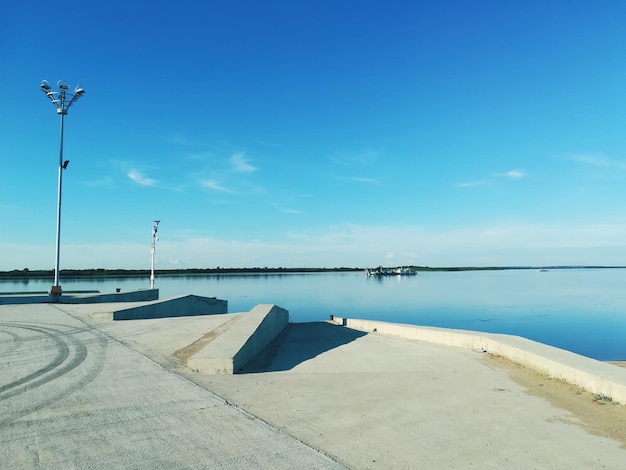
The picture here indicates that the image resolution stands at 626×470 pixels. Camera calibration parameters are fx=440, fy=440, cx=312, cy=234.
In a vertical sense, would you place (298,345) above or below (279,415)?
below

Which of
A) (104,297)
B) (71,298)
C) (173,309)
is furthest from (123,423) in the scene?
(104,297)

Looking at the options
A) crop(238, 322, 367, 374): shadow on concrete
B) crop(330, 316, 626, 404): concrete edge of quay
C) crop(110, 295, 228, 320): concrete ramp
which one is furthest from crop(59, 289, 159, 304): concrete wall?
crop(330, 316, 626, 404): concrete edge of quay

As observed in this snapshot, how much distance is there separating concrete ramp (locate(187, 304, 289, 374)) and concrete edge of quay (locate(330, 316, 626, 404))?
214 inches

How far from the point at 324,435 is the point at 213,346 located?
5.78m

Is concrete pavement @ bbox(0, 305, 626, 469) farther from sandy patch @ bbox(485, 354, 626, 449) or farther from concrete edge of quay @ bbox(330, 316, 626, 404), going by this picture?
concrete edge of quay @ bbox(330, 316, 626, 404)

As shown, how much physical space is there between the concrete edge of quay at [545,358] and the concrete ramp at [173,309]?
12.3m

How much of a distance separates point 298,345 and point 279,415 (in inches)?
356

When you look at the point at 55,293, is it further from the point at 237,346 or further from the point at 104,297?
the point at 237,346

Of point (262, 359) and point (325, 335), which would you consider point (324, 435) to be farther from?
point (325, 335)

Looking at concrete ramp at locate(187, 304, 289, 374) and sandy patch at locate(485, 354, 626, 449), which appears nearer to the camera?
sandy patch at locate(485, 354, 626, 449)

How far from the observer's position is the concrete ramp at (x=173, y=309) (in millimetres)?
20516

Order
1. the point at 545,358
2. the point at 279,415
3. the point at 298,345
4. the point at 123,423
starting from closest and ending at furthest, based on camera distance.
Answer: the point at 123,423
the point at 279,415
the point at 545,358
the point at 298,345

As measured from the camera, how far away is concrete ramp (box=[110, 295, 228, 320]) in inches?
808

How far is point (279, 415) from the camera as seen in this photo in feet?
22.9
